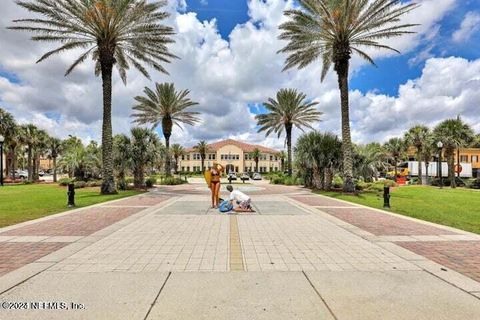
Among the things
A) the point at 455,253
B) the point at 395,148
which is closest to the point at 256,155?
the point at 395,148

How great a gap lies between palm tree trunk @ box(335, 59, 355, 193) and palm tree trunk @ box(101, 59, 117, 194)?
15.2 m

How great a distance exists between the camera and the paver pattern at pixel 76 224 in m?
8.67

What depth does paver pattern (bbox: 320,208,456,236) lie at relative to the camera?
9.02 m

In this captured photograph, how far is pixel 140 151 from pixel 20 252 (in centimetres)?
2357

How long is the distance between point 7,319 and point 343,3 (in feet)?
72.6

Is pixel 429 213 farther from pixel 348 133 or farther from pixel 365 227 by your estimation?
pixel 348 133

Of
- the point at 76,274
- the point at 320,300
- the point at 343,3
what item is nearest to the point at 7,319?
the point at 76,274

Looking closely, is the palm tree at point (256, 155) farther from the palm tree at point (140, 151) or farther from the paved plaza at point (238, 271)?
the paved plaza at point (238, 271)

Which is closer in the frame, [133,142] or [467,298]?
[467,298]

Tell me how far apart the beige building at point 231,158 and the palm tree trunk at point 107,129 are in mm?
72723

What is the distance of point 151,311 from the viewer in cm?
391

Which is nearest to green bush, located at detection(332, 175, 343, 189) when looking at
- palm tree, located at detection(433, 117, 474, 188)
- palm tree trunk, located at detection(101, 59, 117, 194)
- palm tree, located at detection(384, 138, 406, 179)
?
palm tree, located at detection(433, 117, 474, 188)

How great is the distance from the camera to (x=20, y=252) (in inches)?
261

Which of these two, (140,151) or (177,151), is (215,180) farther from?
(177,151)
